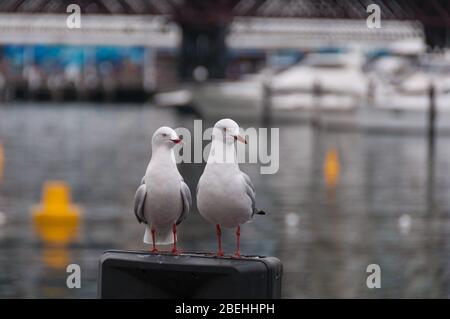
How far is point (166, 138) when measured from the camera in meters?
9.41

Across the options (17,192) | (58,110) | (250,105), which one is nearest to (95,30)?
(58,110)

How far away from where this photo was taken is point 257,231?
25.2 m

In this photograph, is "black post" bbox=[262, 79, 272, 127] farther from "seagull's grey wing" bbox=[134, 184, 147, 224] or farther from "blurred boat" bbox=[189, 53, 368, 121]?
"seagull's grey wing" bbox=[134, 184, 147, 224]

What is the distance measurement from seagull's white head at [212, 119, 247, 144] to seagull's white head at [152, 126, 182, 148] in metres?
0.25

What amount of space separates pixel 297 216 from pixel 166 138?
739 inches

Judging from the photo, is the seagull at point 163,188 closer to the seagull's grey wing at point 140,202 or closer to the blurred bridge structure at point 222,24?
the seagull's grey wing at point 140,202

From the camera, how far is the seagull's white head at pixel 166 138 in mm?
9375

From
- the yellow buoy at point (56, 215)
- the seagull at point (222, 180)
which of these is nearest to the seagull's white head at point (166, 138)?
the seagull at point (222, 180)

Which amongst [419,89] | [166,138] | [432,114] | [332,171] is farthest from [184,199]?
[419,89]

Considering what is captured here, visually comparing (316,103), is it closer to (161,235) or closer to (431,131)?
(431,131)

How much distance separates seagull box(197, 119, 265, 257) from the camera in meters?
9.23

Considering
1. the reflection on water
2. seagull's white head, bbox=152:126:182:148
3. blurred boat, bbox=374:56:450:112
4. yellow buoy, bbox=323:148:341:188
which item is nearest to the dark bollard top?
seagull's white head, bbox=152:126:182:148
